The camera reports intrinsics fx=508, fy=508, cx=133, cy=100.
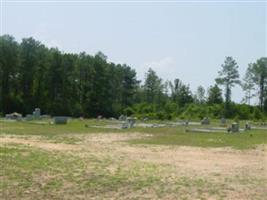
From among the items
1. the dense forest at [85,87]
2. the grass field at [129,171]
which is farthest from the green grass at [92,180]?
the dense forest at [85,87]

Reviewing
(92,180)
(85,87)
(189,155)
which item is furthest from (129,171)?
(85,87)

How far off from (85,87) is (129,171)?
224 feet

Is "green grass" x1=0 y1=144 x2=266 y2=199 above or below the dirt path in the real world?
below

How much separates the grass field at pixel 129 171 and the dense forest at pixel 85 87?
4463 centimetres

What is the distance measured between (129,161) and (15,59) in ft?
199

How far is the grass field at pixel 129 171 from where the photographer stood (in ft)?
36.2

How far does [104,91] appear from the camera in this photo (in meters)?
81.9

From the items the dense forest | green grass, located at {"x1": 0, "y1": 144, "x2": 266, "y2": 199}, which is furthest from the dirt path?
the dense forest

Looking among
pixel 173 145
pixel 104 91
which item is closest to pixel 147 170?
pixel 173 145

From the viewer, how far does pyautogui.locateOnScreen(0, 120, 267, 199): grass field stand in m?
11.0

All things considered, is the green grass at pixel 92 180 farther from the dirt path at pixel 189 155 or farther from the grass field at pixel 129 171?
the dirt path at pixel 189 155

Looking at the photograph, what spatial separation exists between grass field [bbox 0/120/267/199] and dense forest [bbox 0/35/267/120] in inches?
1757

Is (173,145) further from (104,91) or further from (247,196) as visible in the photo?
(104,91)

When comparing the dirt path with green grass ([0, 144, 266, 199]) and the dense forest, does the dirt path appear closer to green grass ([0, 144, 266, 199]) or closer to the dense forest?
green grass ([0, 144, 266, 199])
